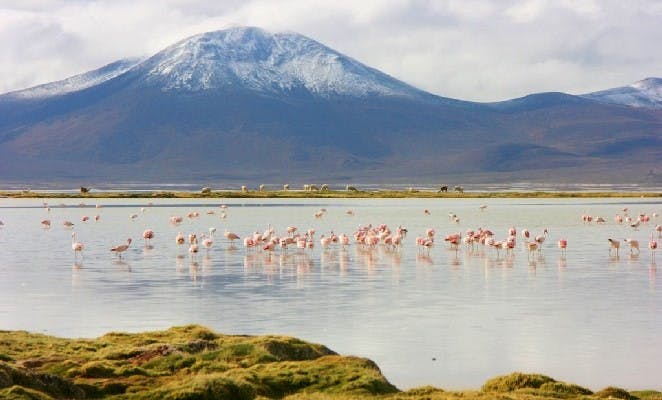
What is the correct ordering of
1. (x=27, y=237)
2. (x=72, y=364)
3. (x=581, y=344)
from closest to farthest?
(x=72, y=364) → (x=581, y=344) → (x=27, y=237)

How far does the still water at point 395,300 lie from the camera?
585 inches

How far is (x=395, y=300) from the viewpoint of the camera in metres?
20.7

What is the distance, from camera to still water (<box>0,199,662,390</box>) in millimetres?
14867

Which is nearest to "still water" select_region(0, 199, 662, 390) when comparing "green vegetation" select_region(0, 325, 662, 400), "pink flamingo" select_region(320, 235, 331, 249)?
"pink flamingo" select_region(320, 235, 331, 249)

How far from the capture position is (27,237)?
39.4 metres

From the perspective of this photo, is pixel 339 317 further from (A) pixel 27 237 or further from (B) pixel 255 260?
(A) pixel 27 237

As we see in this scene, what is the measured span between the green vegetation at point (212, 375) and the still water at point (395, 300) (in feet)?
3.86

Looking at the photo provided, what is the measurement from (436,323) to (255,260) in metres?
13.2

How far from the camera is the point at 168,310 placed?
1962 centimetres

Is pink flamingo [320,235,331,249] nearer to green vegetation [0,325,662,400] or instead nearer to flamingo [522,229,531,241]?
flamingo [522,229,531,241]

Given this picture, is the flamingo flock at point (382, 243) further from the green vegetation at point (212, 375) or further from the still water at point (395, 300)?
the green vegetation at point (212, 375)

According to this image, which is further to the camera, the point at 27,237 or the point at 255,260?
the point at 27,237

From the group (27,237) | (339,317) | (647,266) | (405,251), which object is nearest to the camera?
(339,317)

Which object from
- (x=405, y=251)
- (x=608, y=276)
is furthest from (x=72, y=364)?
(x=405, y=251)
